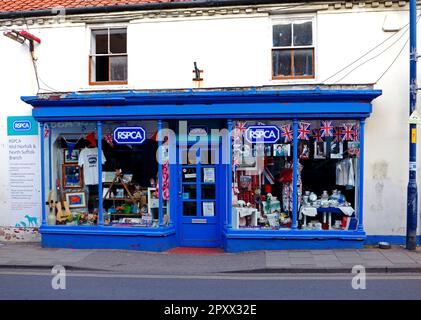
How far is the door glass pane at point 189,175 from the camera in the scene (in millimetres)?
11641

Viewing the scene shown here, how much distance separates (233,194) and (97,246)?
3.50 m

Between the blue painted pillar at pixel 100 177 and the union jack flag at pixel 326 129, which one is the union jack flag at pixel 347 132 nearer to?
the union jack flag at pixel 326 129

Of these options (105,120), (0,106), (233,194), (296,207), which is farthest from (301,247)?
(0,106)

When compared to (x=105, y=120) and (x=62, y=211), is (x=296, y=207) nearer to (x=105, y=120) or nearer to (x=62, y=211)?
(x=105, y=120)

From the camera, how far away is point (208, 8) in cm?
1134

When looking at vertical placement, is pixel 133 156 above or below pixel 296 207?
above

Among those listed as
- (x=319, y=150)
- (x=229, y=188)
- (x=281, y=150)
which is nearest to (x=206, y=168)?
(x=229, y=188)

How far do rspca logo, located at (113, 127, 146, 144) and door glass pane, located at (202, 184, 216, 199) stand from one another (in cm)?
190

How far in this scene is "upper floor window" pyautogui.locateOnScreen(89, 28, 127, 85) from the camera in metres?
12.0

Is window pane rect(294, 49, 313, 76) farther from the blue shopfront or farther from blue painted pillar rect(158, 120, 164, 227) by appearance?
blue painted pillar rect(158, 120, 164, 227)

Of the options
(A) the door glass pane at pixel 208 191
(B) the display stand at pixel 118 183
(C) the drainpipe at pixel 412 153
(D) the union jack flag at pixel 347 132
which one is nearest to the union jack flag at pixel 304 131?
(D) the union jack flag at pixel 347 132

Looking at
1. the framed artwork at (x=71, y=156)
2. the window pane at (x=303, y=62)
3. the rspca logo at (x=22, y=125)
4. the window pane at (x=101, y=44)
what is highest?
the window pane at (x=101, y=44)

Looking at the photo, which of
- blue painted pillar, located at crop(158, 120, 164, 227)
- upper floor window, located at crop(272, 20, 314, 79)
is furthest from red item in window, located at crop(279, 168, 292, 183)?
blue painted pillar, located at crop(158, 120, 164, 227)

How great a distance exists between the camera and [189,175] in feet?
38.2
